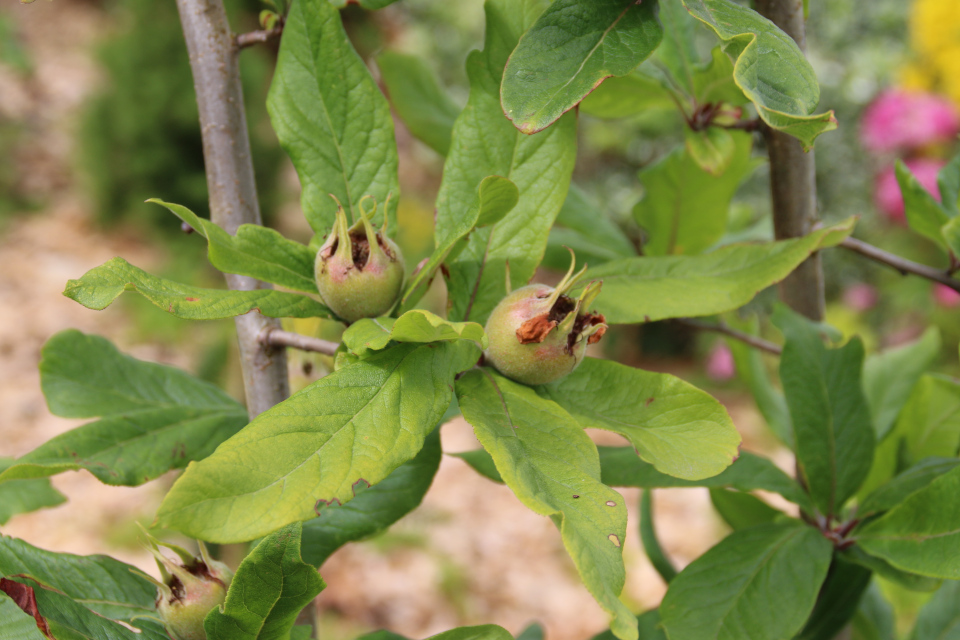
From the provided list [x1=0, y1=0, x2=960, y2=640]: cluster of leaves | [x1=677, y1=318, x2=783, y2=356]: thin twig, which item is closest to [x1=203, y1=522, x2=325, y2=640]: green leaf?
[x1=0, y1=0, x2=960, y2=640]: cluster of leaves

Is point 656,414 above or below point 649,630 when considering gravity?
above

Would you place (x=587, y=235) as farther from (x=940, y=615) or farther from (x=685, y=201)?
(x=940, y=615)

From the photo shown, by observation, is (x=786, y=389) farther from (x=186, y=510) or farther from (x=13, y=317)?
(x=13, y=317)

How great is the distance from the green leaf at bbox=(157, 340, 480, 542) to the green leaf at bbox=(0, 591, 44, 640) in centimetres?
12

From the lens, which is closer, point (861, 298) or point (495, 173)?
point (495, 173)

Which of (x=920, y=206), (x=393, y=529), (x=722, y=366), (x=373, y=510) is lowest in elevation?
(x=722, y=366)

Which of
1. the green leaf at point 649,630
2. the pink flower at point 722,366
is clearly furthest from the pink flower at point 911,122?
the green leaf at point 649,630

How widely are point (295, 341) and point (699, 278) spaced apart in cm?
29

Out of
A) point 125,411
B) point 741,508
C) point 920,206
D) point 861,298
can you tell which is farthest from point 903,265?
point 861,298

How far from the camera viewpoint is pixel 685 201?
2.66ft

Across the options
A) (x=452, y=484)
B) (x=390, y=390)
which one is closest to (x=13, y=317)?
(x=452, y=484)

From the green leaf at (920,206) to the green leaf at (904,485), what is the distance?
201 millimetres

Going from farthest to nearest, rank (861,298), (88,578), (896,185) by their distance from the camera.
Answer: (861,298) → (896,185) → (88,578)

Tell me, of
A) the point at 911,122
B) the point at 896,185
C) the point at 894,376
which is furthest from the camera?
the point at 911,122
